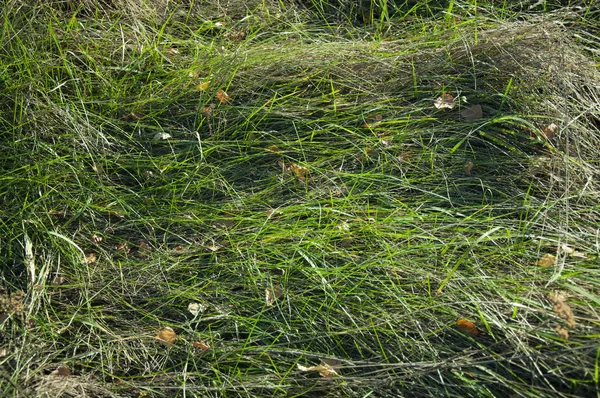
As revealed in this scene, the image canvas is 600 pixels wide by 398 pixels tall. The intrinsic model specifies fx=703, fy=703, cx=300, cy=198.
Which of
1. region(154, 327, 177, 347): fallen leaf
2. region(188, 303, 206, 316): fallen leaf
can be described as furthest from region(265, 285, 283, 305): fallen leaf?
region(154, 327, 177, 347): fallen leaf

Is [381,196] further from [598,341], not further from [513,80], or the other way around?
[598,341]

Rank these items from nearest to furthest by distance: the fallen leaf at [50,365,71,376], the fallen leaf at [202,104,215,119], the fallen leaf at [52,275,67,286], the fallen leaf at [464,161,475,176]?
the fallen leaf at [50,365,71,376] → the fallen leaf at [52,275,67,286] → the fallen leaf at [464,161,475,176] → the fallen leaf at [202,104,215,119]

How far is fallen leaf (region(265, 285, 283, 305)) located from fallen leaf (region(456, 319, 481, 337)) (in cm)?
68

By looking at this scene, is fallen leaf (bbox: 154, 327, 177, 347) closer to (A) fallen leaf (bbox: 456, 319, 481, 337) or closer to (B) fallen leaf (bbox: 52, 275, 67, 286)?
(B) fallen leaf (bbox: 52, 275, 67, 286)

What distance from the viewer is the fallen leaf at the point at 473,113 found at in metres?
3.18

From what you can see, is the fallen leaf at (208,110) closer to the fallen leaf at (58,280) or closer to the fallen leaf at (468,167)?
the fallen leaf at (58,280)

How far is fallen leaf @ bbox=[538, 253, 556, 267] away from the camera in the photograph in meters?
2.56

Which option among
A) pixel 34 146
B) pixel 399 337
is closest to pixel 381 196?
pixel 399 337

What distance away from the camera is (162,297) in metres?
2.73

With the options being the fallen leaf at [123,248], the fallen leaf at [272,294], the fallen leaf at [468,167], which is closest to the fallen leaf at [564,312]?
the fallen leaf at [468,167]

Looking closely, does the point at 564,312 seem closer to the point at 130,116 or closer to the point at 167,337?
the point at 167,337

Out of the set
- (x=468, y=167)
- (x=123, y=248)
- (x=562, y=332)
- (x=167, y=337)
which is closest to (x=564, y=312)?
(x=562, y=332)

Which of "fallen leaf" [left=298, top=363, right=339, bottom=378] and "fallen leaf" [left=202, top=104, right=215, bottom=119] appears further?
"fallen leaf" [left=202, top=104, right=215, bottom=119]

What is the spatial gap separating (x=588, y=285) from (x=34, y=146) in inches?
91.9
